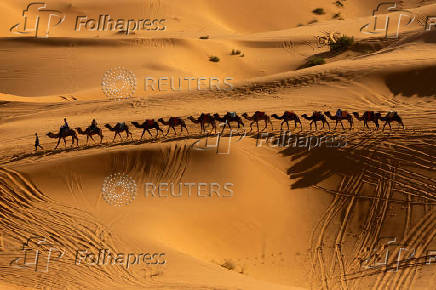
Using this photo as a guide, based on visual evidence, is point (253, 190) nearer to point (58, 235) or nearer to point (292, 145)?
point (292, 145)

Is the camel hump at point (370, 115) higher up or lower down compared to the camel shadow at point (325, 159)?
higher up

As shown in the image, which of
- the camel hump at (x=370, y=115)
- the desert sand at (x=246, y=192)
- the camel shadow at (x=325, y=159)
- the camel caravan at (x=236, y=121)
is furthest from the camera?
the camel caravan at (x=236, y=121)

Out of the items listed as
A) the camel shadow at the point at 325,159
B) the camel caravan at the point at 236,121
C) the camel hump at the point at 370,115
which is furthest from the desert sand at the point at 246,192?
the camel hump at the point at 370,115

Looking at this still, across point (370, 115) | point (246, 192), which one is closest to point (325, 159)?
point (370, 115)

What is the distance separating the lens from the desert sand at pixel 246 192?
37.4 feet

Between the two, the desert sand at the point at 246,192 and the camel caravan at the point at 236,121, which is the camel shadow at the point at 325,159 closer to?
the desert sand at the point at 246,192

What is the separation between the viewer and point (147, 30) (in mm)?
41125

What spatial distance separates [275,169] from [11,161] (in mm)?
9176

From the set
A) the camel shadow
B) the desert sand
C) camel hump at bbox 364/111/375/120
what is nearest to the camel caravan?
camel hump at bbox 364/111/375/120

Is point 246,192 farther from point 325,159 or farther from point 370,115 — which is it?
point 370,115

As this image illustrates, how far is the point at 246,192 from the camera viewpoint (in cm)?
1412

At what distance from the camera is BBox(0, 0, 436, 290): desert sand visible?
1141cm

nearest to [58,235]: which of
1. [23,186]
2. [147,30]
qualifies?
[23,186]

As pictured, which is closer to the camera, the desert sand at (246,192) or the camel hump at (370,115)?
the desert sand at (246,192)
